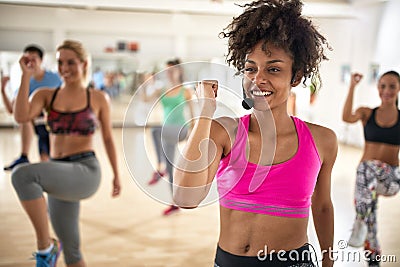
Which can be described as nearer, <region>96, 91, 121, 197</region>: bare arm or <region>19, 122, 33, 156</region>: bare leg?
<region>96, 91, 121, 197</region>: bare arm

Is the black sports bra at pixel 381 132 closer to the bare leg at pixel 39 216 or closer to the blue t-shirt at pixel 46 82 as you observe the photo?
the bare leg at pixel 39 216

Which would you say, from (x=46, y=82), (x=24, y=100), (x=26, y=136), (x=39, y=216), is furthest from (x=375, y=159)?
(x=46, y=82)

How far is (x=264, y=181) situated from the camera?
124cm

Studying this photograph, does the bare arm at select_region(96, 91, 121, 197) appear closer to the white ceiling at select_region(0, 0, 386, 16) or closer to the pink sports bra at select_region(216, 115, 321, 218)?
the pink sports bra at select_region(216, 115, 321, 218)

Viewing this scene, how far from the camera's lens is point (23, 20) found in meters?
10.1

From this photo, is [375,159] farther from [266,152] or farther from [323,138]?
[266,152]

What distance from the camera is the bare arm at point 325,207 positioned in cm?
137

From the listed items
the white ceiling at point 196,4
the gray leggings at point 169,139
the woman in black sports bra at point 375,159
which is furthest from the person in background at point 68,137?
the white ceiling at point 196,4

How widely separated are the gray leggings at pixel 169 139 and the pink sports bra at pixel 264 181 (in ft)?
0.95

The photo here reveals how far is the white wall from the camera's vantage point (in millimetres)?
7918

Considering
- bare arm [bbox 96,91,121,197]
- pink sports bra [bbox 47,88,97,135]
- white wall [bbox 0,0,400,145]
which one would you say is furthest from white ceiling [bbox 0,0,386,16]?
pink sports bra [bbox 47,88,97,135]

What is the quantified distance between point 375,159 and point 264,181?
199cm

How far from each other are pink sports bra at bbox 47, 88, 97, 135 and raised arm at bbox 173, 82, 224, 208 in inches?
57.6

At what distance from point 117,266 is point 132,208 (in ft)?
4.66
